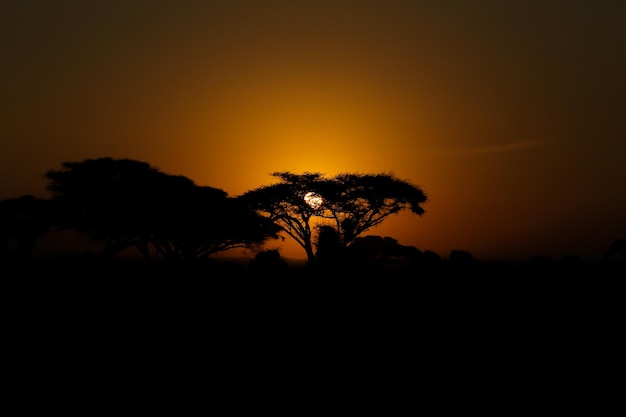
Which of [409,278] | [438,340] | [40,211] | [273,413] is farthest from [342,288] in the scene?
[40,211]

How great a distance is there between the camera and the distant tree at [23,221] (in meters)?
40.4

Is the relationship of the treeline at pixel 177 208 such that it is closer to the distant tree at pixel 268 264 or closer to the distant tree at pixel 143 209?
the distant tree at pixel 143 209

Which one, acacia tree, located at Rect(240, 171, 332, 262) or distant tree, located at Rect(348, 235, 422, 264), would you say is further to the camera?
distant tree, located at Rect(348, 235, 422, 264)

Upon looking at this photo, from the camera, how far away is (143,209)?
38.5m

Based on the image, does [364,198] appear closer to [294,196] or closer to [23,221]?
[294,196]

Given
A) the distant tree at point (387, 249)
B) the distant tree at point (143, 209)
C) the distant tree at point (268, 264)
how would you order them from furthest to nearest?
the distant tree at point (387, 249) < the distant tree at point (143, 209) < the distant tree at point (268, 264)

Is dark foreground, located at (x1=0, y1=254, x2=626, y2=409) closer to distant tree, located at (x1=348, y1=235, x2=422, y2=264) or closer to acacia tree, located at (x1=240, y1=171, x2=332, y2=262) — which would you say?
acacia tree, located at (x1=240, y1=171, x2=332, y2=262)

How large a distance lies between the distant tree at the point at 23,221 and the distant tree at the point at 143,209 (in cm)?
189

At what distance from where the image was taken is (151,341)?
1138cm

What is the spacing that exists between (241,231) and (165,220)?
287 inches

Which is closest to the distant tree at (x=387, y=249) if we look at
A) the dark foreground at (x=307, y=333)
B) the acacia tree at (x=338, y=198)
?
the acacia tree at (x=338, y=198)

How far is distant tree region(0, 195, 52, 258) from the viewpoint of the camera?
40438mm

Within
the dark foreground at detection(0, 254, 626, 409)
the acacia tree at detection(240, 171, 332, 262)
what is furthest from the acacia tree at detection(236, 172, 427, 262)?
the dark foreground at detection(0, 254, 626, 409)

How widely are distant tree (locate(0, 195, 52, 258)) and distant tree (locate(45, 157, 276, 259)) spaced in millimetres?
1891
